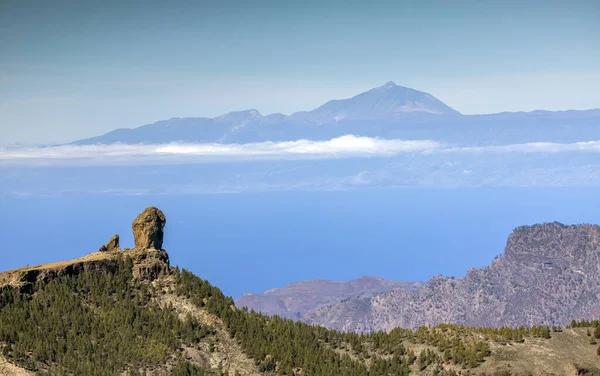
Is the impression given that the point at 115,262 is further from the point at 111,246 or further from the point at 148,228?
the point at 148,228

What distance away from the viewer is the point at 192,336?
10062 cm

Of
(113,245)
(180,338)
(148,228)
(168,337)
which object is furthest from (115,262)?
(180,338)

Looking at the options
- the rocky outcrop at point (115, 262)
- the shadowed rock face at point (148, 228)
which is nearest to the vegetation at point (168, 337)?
the rocky outcrop at point (115, 262)

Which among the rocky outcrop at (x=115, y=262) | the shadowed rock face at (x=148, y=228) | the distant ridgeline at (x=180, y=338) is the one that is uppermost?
the shadowed rock face at (x=148, y=228)

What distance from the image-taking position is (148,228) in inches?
4382

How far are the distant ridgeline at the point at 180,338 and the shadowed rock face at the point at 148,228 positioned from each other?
0.53 feet

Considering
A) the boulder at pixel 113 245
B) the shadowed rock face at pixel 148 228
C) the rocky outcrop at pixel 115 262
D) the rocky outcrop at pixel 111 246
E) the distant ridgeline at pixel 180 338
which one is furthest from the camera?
the rocky outcrop at pixel 111 246

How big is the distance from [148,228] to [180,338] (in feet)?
59.0

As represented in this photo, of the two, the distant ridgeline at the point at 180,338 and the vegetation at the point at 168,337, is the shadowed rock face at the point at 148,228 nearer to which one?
the distant ridgeline at the point at 180,338

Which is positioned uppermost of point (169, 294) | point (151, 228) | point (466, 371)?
point (151, 228)

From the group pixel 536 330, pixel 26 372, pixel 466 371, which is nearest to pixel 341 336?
pixel 466 371

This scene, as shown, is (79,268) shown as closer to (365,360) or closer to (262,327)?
(262,327)

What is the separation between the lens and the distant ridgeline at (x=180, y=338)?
9412 centimetres

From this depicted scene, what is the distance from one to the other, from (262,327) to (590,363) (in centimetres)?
4088
